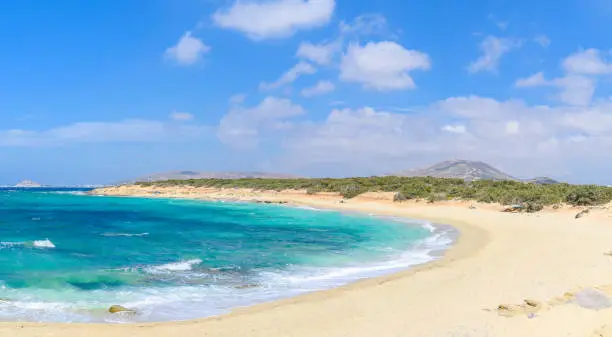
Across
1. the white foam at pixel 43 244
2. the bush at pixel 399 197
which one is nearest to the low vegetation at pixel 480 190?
the bush at pixel 399 197

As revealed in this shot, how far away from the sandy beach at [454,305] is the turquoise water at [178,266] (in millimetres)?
1057

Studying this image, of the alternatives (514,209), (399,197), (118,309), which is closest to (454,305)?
(118,309)

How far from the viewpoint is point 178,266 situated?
16.8 metres

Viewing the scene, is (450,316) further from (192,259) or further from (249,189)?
(249,189)

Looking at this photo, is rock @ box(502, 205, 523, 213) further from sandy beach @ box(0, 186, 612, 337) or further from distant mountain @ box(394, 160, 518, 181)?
distant mountain @ box(394, 160, 518, 181)

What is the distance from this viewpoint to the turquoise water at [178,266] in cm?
1152

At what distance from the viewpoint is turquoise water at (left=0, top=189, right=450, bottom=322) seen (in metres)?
11.5

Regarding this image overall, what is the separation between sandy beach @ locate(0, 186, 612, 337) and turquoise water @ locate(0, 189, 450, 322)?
1.06 m

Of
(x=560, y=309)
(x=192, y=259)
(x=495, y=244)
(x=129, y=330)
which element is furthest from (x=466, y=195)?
(x=129, y=330)

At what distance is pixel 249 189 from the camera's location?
87438 millimetres

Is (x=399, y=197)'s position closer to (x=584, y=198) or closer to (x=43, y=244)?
(x=584, y=198)

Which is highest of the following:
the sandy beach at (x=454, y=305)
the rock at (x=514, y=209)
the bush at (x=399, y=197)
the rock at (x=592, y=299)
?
the bush at (x=399, y=197)

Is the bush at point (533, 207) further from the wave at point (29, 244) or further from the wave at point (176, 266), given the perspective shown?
the wave at point (29, 244)

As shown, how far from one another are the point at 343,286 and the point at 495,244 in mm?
10926
